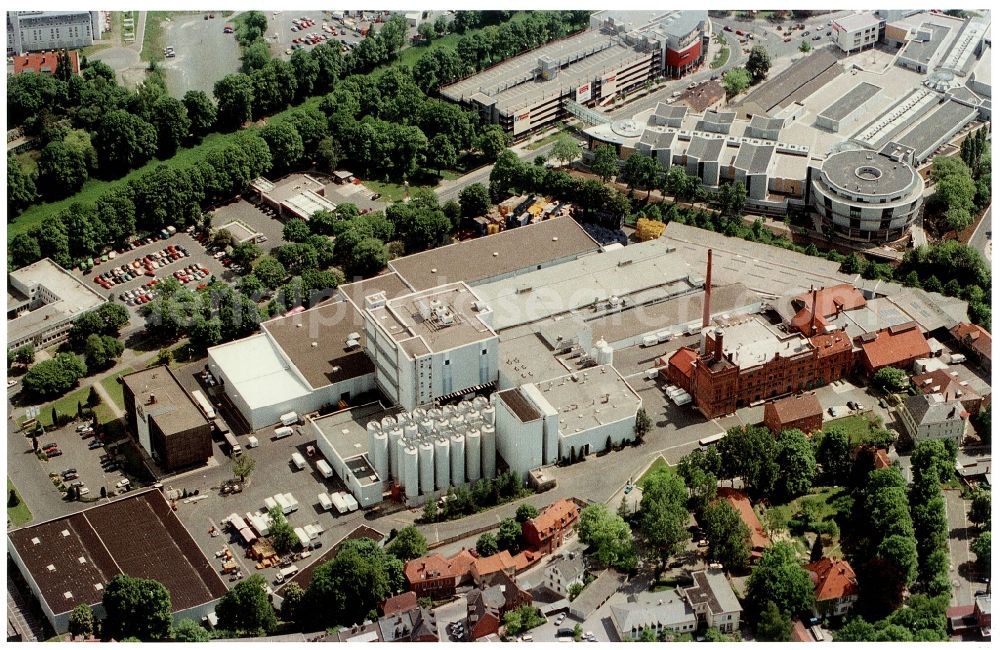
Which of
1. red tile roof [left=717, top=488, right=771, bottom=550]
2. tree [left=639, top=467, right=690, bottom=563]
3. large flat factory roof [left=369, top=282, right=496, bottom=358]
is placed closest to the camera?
tree [left=639, top=467, right=690, bottom=563]

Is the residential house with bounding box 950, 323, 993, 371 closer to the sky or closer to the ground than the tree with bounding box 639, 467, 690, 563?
closer to the ground

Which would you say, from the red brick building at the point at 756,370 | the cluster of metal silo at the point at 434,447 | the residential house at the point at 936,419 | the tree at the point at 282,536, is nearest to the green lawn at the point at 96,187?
the tree at the point at 282,536

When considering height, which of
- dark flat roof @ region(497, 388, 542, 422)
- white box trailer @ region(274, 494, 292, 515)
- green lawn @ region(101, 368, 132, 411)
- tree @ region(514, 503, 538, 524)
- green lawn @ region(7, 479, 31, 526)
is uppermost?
dark flat roof @ region(497, 388, 542, 422)

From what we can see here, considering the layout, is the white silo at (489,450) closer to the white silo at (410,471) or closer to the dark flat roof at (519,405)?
the dark flat roof at (519,405)

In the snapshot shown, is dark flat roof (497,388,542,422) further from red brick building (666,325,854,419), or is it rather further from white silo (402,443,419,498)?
red brick building (666,325,854,419)

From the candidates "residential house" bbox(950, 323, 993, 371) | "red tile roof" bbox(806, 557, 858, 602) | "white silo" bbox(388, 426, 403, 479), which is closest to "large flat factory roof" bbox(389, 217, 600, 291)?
"white silo" bbox(388, 426, 403, 479)
